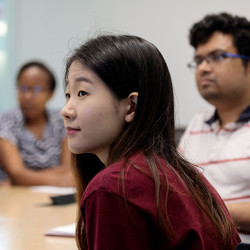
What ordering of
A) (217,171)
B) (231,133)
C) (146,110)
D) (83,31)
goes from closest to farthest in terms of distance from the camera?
(146,110) → (217,171) → (231,133) → (83,31)

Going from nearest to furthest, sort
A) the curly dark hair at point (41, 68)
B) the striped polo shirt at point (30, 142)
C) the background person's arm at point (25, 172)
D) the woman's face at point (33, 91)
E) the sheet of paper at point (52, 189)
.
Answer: the sheet of paper at point (52, 189) → the background person's arm at point (25, 172) → the striped polo shirt at point (30, 142) → the woman's face at point (33, 91) → the curly dark hair at point (41, 68)

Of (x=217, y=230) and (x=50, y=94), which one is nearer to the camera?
(x=217, y=230)

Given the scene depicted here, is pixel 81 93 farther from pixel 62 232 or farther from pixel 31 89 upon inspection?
pixel 31 89

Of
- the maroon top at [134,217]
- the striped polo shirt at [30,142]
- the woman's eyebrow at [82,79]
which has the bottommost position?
the striped polo shirt at [30,142]

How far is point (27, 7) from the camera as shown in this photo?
14.3 ft

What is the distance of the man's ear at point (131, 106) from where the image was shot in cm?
114

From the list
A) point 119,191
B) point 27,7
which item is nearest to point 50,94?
point 27,7

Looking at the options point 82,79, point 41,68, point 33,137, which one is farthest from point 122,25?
point 82,79

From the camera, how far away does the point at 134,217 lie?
37.9 inches

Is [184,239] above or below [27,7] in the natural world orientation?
below

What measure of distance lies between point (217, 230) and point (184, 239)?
0.10 meters

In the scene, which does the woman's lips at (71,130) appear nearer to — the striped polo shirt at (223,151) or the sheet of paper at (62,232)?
the sheet of paper at (62,232)

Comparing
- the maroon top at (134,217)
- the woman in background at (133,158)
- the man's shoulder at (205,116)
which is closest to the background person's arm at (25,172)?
the man's shoulder at (205,116)

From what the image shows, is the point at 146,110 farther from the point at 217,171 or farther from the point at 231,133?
the point at 231,133
